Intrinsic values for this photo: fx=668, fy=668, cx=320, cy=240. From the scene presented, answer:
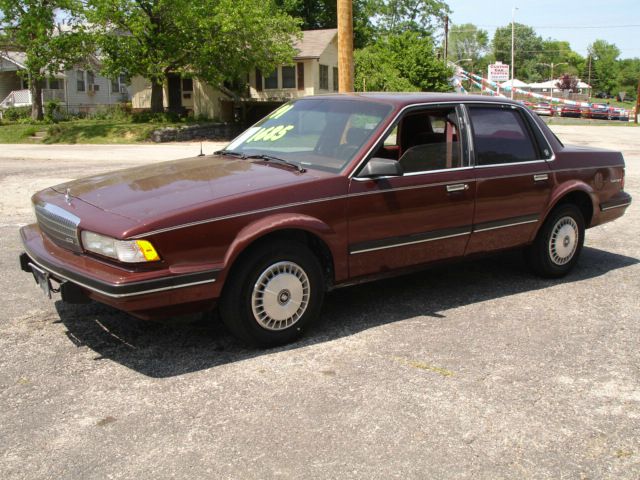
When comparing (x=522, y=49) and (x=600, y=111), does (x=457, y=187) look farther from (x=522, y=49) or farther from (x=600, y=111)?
(x=522, y=49)

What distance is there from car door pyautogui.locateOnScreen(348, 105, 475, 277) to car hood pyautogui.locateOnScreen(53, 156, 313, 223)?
0.54 metres

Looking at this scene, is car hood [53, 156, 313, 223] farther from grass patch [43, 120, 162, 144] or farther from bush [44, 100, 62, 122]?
bush [44, 100, 62, 122]

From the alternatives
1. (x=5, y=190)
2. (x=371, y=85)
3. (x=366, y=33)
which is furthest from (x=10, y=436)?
(x=366, y=33)

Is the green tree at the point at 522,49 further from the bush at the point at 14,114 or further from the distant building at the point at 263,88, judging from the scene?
the bush at the point at 14,114

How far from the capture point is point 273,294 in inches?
169

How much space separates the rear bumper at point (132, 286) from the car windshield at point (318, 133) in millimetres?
1321

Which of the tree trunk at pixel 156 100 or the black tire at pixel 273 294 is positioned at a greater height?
the tree trunk at pixel 156 100

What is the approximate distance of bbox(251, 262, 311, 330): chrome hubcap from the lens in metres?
4.26

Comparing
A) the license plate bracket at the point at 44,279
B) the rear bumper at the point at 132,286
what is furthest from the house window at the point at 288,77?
the rear bumper at the point at 132,286

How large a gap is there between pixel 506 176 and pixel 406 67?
1473 inches

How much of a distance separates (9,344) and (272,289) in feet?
5.96

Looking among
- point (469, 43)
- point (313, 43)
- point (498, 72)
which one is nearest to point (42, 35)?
point (313, 43)

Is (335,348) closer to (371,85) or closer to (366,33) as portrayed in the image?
(371,85)

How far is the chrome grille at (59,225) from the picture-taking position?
13.5ft
